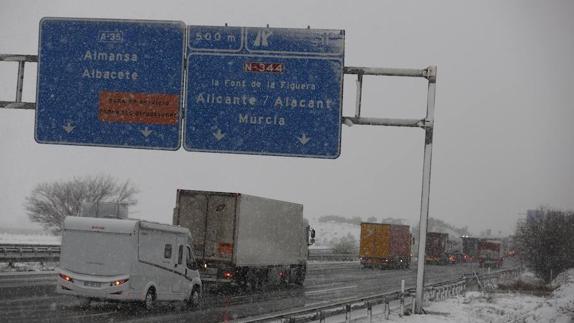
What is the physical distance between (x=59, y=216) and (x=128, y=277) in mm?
67608

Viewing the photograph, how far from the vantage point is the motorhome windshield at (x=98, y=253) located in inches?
824

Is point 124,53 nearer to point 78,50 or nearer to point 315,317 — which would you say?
point 78,50

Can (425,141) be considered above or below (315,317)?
above

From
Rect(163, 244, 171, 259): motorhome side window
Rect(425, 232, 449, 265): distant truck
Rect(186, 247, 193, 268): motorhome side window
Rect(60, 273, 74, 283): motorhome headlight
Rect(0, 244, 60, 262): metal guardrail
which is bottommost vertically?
Rect(425, 232, 449, 265): distant truck

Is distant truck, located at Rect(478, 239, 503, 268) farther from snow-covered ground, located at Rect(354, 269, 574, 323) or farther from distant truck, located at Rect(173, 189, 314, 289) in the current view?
distant truck, located at Rect(173, 189, 314, 289)

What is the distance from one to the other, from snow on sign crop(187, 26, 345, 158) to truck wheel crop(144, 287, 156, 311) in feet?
17.0

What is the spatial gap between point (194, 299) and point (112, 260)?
4013 mm

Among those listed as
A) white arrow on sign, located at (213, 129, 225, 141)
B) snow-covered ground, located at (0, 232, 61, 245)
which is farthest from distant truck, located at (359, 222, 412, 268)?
white arrow on sign, located at (213, 129, 225, 141)

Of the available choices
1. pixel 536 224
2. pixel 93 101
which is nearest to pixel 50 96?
pixel 93 101

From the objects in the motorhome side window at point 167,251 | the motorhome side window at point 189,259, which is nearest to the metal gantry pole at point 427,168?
the motorhome side window at point 167,251

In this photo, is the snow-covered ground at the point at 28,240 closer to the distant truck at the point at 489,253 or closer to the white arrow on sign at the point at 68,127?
the distant truck at the point at 489,253

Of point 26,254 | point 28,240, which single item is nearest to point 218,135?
point 26,254

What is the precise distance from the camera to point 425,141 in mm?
19703

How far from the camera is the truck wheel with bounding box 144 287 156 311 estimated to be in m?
21.8
